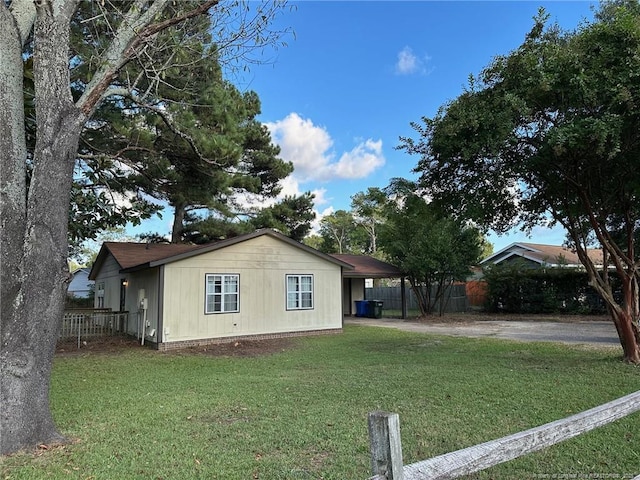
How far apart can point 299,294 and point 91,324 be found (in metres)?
6.72

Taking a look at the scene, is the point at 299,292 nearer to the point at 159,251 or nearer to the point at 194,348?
the point at 194,348

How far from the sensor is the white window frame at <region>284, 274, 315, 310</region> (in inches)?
559

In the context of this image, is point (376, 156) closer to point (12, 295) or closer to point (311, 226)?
point (311, 226)

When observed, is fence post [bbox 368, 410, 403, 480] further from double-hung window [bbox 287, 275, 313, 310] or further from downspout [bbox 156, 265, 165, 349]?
double-hung window [bbox 287, 275, 313, 310]

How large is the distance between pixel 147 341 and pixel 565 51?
12099 millimetres

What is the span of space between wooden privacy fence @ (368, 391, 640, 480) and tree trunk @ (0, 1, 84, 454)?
143 inches

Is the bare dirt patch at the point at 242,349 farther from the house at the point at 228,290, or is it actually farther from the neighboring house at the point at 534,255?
the neighboring house at the point at 534,255

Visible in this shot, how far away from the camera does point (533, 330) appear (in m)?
14.5

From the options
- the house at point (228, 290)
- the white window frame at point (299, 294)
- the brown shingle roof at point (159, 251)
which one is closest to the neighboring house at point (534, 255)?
the house at point (228, 290)

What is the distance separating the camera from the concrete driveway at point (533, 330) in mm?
12234

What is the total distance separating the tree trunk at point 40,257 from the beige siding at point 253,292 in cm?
772

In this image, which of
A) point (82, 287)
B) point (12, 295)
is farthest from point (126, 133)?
point (82, 287)

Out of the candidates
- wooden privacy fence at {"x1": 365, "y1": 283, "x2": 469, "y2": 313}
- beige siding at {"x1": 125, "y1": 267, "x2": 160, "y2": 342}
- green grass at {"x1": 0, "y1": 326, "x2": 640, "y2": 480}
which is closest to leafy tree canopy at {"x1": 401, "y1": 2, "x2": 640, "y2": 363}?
green grass at {"x1": 0, "y1": 326, "x2": 640, "y2": 480}

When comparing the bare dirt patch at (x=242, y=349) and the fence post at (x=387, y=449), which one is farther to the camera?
the bare dirt patch at (x=242, y=349)
